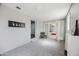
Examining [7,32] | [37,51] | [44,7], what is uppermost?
[44,7]

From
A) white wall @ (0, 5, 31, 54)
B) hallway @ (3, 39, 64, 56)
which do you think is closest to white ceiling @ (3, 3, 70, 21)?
white wall @ (0, 5, 31, 54)

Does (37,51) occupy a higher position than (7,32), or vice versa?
(7,32)

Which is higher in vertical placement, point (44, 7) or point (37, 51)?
point (44, 7)

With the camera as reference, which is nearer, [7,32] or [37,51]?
[7,32]

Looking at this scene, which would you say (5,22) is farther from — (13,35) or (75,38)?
(75,38)

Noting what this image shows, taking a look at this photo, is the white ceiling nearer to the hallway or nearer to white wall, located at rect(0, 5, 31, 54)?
white wall, located at rect(0, 5, 31, 54)

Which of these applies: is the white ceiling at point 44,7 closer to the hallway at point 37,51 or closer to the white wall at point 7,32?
the white wall at point 7,32

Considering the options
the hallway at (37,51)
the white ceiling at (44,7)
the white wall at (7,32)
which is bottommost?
the hallway at (37,51)

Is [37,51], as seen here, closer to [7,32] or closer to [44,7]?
[7,32]

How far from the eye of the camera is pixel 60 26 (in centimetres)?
953

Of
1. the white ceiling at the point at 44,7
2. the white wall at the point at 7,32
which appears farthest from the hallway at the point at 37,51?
the white ceiling at the point at 44,7

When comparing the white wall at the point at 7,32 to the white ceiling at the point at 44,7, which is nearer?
the white ceiling at the point at 44,7

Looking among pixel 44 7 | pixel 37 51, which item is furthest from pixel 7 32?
pixel 44 7

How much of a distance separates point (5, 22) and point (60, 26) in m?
6.51
